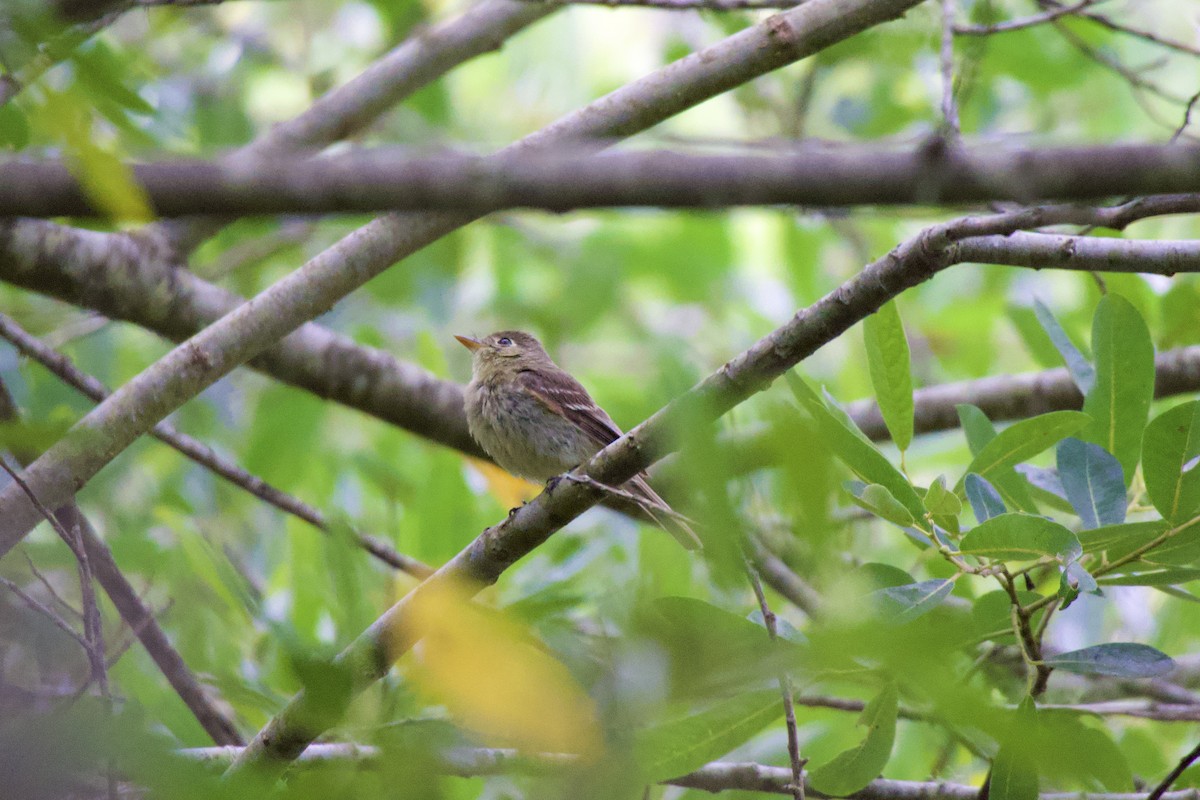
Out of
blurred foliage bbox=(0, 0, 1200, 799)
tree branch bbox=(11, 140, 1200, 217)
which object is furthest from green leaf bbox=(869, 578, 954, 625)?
tree branch bbox=(11, 140, 1200, 217)

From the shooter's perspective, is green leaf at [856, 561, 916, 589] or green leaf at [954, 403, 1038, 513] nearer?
green leaf at [856, 561, 916, 589]

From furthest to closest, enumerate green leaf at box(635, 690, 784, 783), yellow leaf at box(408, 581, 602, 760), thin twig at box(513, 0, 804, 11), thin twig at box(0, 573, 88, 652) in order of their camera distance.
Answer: thin twig at box(513, 0, 804, 11) < green leaf at box(635, 690, 784, 783) < thin twig at box(0, 573, 88, 652) < yellow leaf at box(408, 581, 602, 760)

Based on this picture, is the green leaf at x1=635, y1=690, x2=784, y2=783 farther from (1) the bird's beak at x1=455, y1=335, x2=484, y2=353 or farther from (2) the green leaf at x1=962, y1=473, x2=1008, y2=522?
(1) the bird's beak at x1=455, y1=335, x2=484, y2=353

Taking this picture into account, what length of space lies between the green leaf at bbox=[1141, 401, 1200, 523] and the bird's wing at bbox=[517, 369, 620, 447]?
8.87ft

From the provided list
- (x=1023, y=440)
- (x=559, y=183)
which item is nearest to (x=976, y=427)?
(x=1023, y=440)

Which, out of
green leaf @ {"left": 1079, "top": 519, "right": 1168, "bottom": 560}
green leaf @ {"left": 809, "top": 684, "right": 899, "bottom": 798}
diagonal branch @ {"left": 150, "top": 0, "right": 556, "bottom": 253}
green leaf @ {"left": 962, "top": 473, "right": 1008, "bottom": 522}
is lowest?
green leaf @ {"left": 809, "top": 684, "right": 899, "bottom": 798}

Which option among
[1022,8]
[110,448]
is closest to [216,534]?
[110,448]

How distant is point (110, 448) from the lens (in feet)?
10.1

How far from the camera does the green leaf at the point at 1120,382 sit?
286 cm

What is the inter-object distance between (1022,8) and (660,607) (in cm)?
667

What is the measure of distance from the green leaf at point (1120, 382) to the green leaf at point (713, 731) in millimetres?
1176

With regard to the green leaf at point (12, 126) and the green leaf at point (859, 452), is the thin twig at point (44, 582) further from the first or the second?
the green leaf at point (859, 452)

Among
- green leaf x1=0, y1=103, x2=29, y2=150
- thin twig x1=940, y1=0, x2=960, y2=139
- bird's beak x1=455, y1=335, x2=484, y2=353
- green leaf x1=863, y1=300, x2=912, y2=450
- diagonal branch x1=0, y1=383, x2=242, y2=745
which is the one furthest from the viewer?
bird's beak x1=455, y1=335, x2=484, y2=353

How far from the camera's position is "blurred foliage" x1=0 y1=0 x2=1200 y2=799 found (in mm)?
1281
